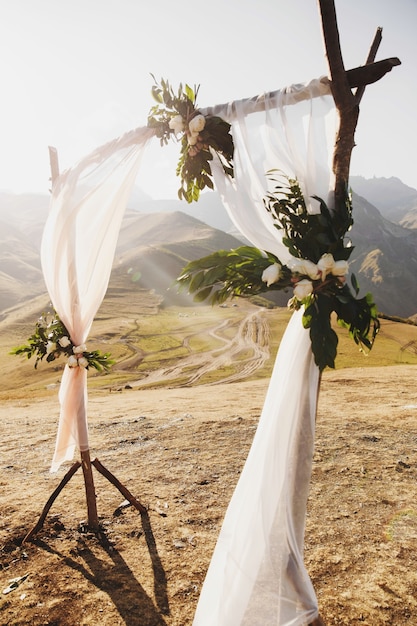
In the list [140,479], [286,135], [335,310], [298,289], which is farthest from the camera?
[140,479]

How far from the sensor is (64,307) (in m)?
4.71

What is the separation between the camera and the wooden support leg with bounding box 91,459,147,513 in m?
4.84

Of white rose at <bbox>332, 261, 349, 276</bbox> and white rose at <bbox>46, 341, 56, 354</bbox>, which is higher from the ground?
white rose at <bbox>332, 261, 349, 276</bbox>

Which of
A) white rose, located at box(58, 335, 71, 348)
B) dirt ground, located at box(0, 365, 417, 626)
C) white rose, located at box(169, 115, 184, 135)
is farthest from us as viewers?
white rose, located at box(58, 335, 71, 348)

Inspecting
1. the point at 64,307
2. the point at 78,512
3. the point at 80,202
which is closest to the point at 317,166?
the point at 80,202

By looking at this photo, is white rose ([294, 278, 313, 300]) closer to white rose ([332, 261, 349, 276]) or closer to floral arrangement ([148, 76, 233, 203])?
white rose ([332, 261, 349, 276])

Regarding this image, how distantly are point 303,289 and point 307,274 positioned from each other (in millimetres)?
147

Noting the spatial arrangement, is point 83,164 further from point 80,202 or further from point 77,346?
point 77,346

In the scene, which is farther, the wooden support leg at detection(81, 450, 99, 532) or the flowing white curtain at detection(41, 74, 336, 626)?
the wooden support leg at detection(81, 450, 99, 532)

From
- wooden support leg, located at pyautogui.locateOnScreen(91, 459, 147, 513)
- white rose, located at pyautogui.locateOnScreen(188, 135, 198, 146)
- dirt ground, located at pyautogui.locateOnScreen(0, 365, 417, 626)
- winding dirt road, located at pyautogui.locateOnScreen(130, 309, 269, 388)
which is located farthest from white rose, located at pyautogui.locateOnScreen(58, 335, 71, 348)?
winding dirt road, located at pyautogui.locateOnScreen(130, 309, 269, 388)

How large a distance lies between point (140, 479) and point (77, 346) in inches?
126

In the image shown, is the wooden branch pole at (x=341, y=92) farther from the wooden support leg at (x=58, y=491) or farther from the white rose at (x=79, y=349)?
the wooden support leg at (x=58, y=491)

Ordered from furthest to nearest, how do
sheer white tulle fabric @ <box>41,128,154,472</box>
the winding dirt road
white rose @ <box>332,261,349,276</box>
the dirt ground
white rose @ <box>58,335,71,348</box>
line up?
the winding dirt road < white rose @ <box>58,335,71,348</box> < sheer white tulle fabric @ <box>41,128,154,472</box> < the dirt ground < white rose @ <box>332,261,349,276</box>

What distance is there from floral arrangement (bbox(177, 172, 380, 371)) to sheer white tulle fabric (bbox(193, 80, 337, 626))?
0.14 meters
